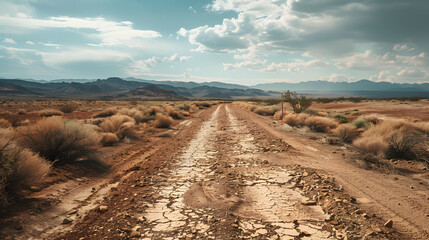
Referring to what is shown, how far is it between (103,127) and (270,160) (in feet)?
29.2

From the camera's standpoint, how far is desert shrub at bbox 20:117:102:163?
654cm

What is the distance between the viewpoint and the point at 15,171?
426 centimetres

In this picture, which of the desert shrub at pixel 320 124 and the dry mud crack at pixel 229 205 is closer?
the dry mud crack at pixel 229 205

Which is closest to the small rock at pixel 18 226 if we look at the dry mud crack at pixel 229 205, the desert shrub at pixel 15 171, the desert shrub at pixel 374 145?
the desert shrub at pixel 15 171

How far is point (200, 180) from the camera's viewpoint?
563 centimetres

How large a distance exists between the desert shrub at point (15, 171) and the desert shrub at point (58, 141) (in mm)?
1532

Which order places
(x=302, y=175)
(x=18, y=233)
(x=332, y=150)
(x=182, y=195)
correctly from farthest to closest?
1. (x=332, y=150)
2. (x=302, y=175)
3. (x=182, y=195)
4. (x=18, y=233)

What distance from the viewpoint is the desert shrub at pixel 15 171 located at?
3971 mm

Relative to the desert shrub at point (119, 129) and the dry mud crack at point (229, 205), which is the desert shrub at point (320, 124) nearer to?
the dry mud crack at point (229, 205)

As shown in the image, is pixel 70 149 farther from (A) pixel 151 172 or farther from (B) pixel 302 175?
(B) pixel 302 175

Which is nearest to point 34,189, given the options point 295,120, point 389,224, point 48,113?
point 389,224

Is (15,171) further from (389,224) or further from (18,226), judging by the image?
(389,224)

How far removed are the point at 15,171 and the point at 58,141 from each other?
2625 millimetres

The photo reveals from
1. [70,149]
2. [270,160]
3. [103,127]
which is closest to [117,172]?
[70,149]
